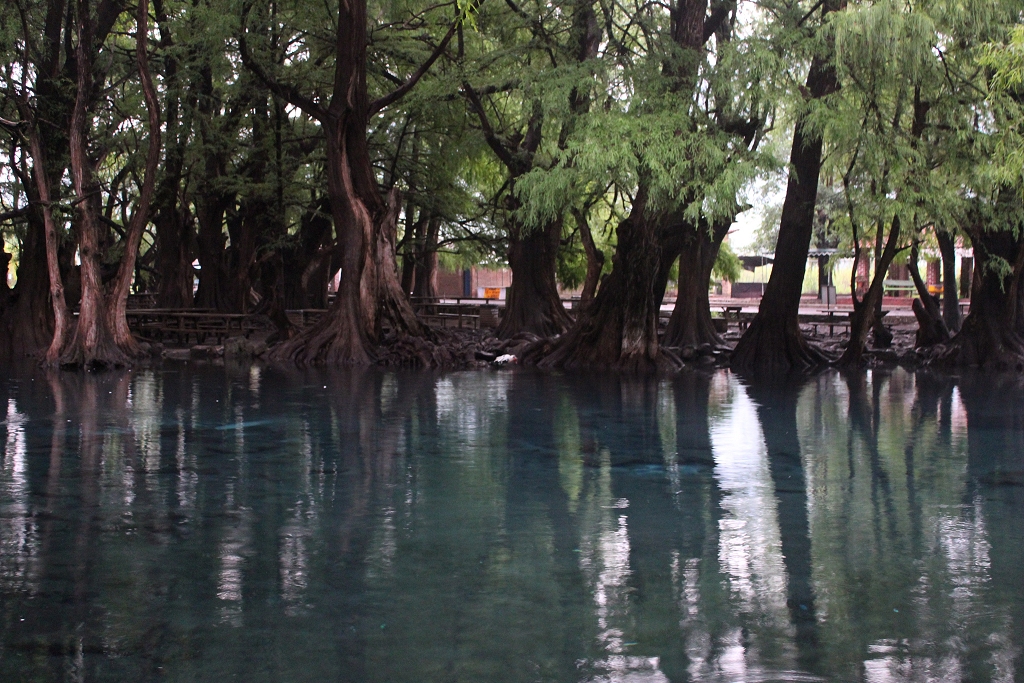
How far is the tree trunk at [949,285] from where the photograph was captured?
86.7ft

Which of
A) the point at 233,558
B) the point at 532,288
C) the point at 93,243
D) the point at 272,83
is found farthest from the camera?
the point at 532,288

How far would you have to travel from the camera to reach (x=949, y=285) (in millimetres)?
29062

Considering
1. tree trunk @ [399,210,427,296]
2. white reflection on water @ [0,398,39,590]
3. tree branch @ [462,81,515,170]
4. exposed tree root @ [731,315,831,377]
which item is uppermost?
tree branch @ [462,81,515,170]

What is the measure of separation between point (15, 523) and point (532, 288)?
69.0ft

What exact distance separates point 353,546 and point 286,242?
74.2ft

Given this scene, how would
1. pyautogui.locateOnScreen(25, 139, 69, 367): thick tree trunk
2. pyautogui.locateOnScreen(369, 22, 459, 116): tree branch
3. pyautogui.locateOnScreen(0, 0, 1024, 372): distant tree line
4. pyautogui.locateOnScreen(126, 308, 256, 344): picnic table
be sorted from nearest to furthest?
1. pyautogui.locateOnScreen(0, 0, 1024, 372): distant tree line
2. pyautogui.locateOnScreen(25, 139, 69, 367): thick tree trunk
3. pyautogui.locateOnScreen(369, 22, 459, 116): tree branch
4. pyautogui.locateOnScreen(126, 308, 256, 344): picnic table

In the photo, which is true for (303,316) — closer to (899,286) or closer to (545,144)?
(545,144)

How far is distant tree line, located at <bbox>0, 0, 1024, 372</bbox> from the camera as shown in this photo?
19.2m

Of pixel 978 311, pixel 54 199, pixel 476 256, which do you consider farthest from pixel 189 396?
pixel 476 256

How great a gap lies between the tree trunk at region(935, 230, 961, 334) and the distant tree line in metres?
0.12

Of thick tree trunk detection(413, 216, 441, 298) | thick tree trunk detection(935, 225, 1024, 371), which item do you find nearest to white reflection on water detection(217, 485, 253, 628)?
thick tree trunk detection(935, 225, 1024, 371)

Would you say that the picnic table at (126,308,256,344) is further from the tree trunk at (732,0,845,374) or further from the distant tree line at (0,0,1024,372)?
the tree trunk at (732,0,845,374)

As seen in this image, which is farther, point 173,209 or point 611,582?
point 173,209

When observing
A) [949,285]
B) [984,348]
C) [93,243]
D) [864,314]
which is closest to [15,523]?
[93,243]
